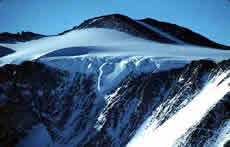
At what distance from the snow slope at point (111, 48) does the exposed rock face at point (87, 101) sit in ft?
9.35

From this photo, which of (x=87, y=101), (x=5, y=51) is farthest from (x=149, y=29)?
(x=87, y=101)

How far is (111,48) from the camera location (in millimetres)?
24906

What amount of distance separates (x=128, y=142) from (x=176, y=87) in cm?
518

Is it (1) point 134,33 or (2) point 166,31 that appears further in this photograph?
(2) point 166,31

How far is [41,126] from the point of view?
16.9m

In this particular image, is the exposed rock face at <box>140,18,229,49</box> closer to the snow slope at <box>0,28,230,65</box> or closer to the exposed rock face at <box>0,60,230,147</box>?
the snow slope at <box>0,28,230,65</box>

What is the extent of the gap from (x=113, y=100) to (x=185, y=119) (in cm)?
621

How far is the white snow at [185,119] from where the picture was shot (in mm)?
11359

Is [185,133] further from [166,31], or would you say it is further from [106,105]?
[166,31]

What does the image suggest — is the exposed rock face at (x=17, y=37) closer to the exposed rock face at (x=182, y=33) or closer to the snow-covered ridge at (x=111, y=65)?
the snow-covered ridge at (x=111, y=65)

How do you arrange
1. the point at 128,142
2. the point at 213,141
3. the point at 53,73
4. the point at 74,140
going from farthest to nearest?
1. the point at 53,73
2. the point at 74,140
3. the point at 128,142
4. the point at 213,141

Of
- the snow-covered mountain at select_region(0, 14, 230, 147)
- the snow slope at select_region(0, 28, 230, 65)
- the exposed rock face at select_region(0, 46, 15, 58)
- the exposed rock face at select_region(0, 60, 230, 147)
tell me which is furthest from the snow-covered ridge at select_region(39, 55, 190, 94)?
the exposed rock face at select_region(0, 46, 15, 58)

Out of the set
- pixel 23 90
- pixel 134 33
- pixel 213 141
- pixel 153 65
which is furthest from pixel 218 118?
pixel 134 33

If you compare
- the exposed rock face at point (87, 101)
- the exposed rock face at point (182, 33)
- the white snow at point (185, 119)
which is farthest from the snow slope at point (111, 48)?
the exposed rock face at point (182, 33)
